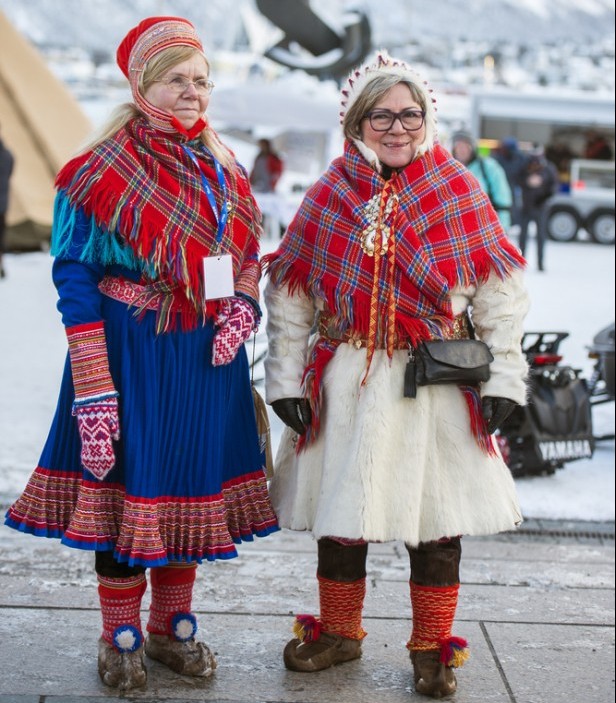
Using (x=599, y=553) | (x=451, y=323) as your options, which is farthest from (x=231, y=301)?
(x=599, y=553)

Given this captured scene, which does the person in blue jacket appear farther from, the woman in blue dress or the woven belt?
the woman in blue dress

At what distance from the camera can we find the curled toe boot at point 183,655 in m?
3.32

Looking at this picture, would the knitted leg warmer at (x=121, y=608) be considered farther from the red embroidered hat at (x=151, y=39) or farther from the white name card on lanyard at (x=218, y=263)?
the red embroidered hat at (x=151, y=39)

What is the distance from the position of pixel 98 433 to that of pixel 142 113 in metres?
0.85

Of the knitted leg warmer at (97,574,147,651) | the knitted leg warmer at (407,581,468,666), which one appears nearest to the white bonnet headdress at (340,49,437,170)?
the knitted leg warmer at (407,581,468,666)

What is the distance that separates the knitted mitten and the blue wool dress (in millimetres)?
51

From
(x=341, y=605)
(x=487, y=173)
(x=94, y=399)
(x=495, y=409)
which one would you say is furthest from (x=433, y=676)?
(x=487, y=173)

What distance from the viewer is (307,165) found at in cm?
1872

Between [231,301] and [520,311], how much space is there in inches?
31.3

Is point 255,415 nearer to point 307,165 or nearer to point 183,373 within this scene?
point 183,373

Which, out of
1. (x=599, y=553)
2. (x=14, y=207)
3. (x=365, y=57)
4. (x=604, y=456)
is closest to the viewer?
(x=599, y=553)

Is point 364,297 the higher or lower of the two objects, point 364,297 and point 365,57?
the lower

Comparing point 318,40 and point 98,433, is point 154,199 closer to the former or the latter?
point 98,433

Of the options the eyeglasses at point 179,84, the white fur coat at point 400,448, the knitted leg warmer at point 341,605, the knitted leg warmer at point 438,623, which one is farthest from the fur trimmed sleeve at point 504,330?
the eyeglasses at point 179,84
